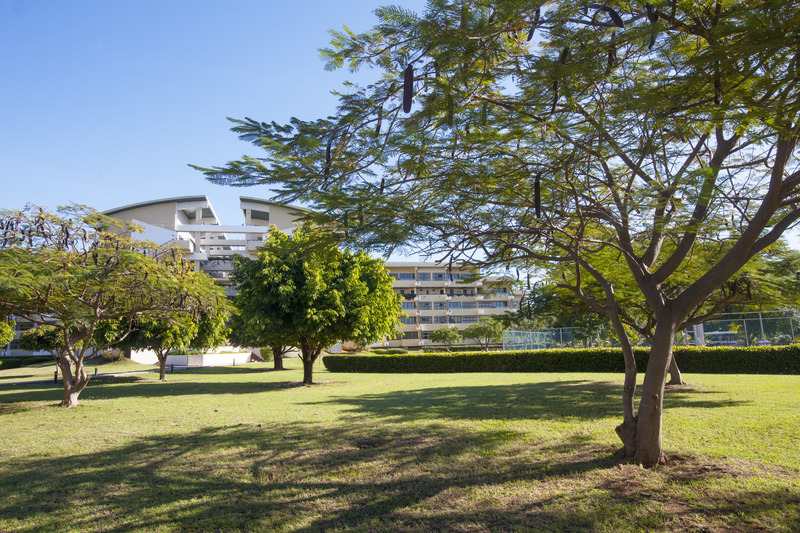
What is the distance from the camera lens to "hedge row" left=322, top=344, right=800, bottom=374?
19.6 m

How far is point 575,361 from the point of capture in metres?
24.1

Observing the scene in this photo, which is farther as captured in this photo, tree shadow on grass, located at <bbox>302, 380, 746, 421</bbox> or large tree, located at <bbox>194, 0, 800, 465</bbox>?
tree shadow on grass, located at <bbox>302, 380, 746, 421</bbox>

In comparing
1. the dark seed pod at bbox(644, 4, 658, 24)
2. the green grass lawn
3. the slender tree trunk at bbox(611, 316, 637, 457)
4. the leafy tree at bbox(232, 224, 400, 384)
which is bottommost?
the green grass lawn

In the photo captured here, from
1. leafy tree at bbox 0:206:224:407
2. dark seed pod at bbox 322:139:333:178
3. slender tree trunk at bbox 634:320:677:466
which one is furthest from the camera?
leafy tree at bbox 0:206:224:407

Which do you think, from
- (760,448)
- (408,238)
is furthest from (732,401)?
(408,238)

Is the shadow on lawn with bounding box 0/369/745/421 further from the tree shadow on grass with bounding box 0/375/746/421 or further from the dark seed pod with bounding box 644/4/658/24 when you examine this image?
the dark seed pod with bounding box 644/4/658/24

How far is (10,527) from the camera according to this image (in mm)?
4211

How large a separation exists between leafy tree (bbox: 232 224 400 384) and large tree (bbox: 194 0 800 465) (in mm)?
11730

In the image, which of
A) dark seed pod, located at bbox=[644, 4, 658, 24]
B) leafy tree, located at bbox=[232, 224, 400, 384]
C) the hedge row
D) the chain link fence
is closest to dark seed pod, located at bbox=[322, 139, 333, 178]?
dark seed pod, located at bbox=[644, 4, 658, 24]

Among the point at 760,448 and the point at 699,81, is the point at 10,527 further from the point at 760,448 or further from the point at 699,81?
the point at 760,448

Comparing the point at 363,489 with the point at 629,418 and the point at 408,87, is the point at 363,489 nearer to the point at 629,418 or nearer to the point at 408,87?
the point at 629,418

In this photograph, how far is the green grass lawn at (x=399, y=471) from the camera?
171 inches

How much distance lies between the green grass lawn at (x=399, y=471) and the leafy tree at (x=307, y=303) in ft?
22.5

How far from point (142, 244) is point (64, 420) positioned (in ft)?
13.9
